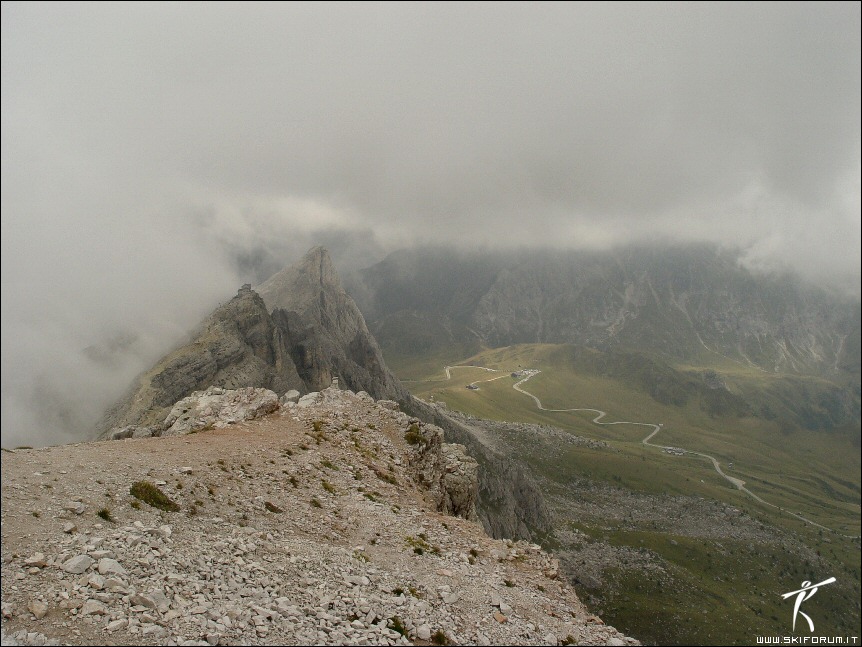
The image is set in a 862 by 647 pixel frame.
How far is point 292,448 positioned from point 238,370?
106160 mm

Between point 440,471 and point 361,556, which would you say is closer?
point 361,556

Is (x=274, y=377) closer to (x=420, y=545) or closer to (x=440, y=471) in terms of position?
(x=440, y=471)

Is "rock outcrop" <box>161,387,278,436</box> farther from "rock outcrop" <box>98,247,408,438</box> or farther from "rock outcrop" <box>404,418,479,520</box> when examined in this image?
"rock outcrop" <box>98,247,408,438</box>

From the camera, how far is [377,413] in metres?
47.5

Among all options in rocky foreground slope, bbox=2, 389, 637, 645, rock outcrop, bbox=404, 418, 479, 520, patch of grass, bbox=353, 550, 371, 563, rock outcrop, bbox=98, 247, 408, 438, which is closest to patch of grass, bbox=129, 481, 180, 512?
rocky foreground slope, bbox=2, 389, 637, 645

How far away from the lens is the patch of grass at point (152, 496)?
21.7 m

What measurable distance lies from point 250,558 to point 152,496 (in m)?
7.03

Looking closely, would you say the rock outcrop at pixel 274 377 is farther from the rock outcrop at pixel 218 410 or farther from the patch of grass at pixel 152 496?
the patch of grass at pixel 152 496

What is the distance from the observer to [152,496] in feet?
72.4

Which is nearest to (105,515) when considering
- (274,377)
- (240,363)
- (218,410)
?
(218,410)

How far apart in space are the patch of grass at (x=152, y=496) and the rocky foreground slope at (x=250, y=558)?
13 cm

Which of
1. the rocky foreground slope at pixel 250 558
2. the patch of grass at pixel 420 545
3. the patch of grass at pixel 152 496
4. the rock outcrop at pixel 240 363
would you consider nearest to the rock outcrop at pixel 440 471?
the rocky foreground slope at pixel 250 558

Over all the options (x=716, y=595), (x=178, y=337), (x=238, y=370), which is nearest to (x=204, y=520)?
(x=238, y=370)

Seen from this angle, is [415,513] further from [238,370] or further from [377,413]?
[238,370]
